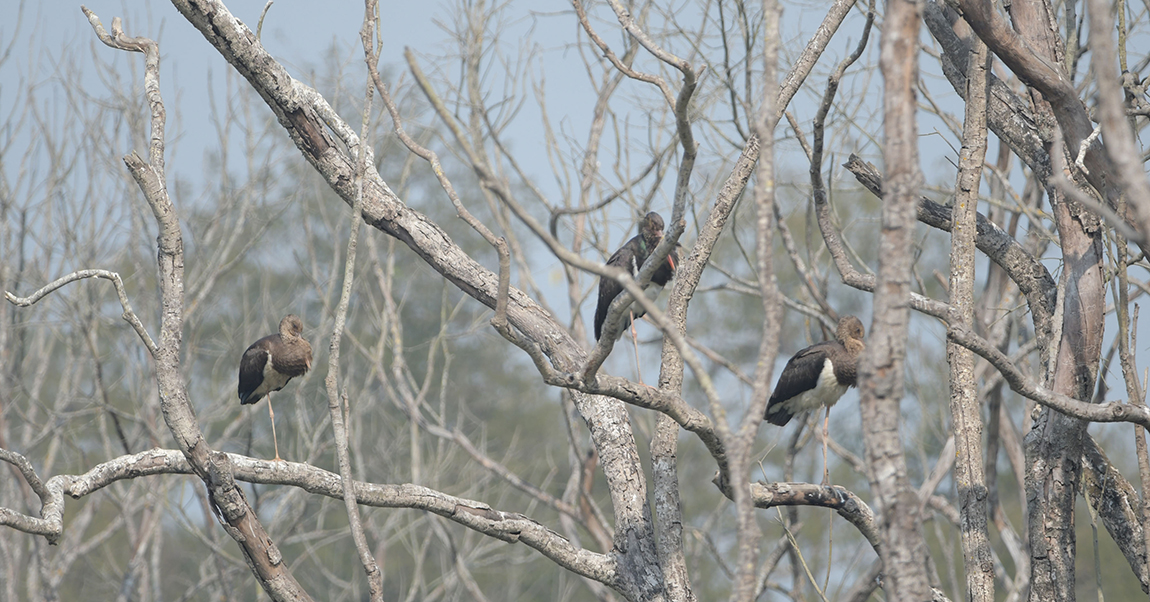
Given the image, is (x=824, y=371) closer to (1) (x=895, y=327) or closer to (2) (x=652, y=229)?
(2) (x=652, y=229)

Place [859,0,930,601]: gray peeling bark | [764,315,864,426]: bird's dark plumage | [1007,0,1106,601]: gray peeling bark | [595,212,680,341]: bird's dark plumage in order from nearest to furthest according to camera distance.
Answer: [859,0,930,601]: gray peeling bark
[1007,0,1106,601]: gray peeling bark
[764,315,864,426]: bird's dark plumage
[595,212,680,341]: bird's dark plumage

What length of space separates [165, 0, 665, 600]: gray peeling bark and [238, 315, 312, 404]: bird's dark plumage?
281cm

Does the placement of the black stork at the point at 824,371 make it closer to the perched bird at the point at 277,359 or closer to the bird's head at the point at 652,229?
the bird's head at the point at 652,229

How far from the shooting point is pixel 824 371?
248 inches

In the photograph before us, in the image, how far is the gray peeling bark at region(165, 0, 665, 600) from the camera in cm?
369

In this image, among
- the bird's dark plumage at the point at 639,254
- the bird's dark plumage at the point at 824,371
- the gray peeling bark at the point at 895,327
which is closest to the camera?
the gray peeling bark at the point at 895,327

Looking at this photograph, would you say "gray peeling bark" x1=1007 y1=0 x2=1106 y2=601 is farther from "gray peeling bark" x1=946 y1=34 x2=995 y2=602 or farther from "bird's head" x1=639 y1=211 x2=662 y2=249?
"bird's head" x1=639 y1=211 x2=662 y2=249

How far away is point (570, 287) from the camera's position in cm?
885

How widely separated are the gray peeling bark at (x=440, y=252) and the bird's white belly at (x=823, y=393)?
8.30 feet

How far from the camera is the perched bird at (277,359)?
669cm

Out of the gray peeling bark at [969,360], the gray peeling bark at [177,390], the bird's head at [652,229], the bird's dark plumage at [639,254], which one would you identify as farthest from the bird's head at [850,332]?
the gray peeling bark at [177,390]

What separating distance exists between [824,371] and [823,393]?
24cm

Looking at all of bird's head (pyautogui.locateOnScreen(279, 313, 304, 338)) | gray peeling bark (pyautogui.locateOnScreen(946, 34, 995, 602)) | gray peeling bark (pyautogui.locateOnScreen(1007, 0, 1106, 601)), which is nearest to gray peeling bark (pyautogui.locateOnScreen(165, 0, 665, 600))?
gray peeling bark (pyautogui.locateOnScreen(946, 34, 995, 602))

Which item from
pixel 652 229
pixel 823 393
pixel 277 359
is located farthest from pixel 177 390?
pixel 823 393
